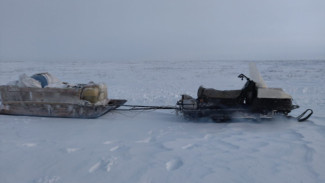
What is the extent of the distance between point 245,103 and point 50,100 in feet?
16.4

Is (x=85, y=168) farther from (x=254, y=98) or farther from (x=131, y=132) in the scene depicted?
(x=254, y=98)

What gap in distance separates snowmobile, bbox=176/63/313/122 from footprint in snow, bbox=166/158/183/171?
7.13 feet

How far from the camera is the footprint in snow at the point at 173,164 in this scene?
10.3ft

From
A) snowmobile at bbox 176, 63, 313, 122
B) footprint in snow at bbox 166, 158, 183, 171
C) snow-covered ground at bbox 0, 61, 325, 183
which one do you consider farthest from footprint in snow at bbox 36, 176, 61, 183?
snowmobile at bbox 176, 63, 313, 122

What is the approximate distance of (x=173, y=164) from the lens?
3256 mm

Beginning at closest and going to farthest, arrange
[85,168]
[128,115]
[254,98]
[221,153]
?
1. [85,168]
2. [221,153]
3. [254,98]
4. [128,115]

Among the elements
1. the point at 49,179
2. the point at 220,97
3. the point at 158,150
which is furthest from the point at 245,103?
the point at 49,179

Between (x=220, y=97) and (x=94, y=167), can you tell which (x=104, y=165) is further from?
(x=220, y=97)

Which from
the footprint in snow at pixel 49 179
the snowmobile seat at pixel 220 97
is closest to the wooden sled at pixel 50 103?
the snowmobile seat at pixel 220 97

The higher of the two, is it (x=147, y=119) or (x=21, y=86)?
(x=21, y=86)

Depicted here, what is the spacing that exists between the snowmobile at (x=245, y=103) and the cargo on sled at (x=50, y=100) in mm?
2354

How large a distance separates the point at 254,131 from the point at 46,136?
168 inches

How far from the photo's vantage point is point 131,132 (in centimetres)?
484

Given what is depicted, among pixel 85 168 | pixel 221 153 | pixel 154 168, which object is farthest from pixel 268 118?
pixel 85 168
